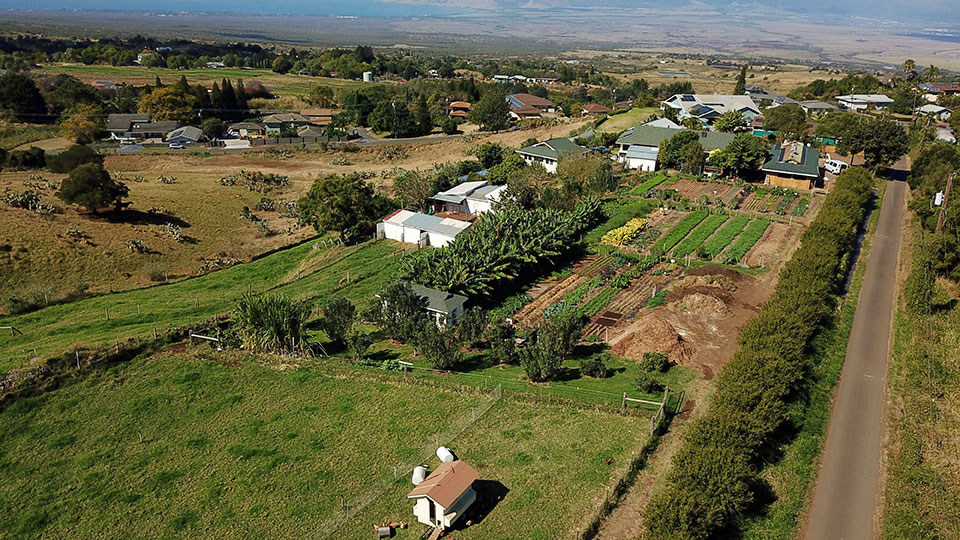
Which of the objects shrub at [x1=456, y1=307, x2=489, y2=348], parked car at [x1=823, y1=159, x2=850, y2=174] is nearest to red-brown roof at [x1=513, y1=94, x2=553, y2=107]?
parked car at [x1=823, y1=159, x2=850, y2=174]

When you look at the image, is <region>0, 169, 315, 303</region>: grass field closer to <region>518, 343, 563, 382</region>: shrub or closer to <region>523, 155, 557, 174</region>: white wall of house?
<region>523, 155, 557, 174</region>: white wall of house

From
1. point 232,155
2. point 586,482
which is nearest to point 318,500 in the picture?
point 586,482

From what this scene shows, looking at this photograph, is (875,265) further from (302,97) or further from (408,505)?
(302,97)

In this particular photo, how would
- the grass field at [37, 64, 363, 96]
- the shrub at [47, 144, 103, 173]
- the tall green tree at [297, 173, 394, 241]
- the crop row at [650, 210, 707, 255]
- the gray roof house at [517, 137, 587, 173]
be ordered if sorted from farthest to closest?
the grass field at [37, 64, 363, 96] → the gray roof house at [517, 137, 587, 173] → the shrub at [47, 144, 103, 173] → the tall green tree at [297, 173, 394, 241] → the crop row at [650, 210, 707, 255]

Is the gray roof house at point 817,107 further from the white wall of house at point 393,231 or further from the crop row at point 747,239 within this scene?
the white wall of house at point 393,231

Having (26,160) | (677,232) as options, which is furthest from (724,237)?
(26,160)

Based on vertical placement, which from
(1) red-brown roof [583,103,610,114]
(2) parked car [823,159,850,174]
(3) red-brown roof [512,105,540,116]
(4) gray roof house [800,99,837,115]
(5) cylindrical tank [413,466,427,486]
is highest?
(4) gray roof house [800,99,837,115]

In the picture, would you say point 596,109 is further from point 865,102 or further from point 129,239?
point 129,239
